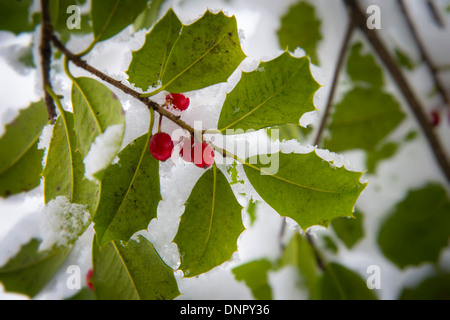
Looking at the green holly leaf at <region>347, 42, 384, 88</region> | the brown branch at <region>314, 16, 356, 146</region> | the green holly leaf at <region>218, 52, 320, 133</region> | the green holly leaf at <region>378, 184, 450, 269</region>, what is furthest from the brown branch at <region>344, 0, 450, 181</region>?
the green holly leaf at <region>218, 52, 320, 133</region>

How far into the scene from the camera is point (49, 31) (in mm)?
793

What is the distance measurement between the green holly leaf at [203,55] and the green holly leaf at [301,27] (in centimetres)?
85

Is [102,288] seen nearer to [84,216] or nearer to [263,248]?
[84,216]

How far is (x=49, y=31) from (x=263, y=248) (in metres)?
1.23

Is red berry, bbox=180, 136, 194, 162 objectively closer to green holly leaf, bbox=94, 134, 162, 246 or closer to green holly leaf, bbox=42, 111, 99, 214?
green holly leaf, bbox=94, 134, 162, 246

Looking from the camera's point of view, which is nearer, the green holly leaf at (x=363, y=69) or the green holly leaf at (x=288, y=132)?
the green holly leaf at (x=288, y=132)

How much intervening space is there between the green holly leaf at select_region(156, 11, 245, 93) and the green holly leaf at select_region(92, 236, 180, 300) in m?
0.36

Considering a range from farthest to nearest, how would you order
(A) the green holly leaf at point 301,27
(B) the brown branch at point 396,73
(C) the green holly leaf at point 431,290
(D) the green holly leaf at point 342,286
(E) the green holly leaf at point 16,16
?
(C) the green holly leaf at point 431,290
(A) the green holly leaf at point 301,27
(B) the brown branch at point 396,73
(D) the green holly leaf at point 342,286
(E) the green holly leaf at point 16,16

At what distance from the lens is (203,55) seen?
0.62 meters

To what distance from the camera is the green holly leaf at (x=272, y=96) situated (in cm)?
58

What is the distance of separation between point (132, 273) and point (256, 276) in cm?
76

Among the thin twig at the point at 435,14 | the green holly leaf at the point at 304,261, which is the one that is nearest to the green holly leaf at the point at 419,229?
the green holly leaf at the point at 304,261

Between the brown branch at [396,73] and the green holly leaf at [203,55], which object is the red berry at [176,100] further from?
the brown branch at [396,73]

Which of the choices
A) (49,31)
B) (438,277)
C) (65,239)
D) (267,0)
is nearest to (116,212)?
(65,239)
